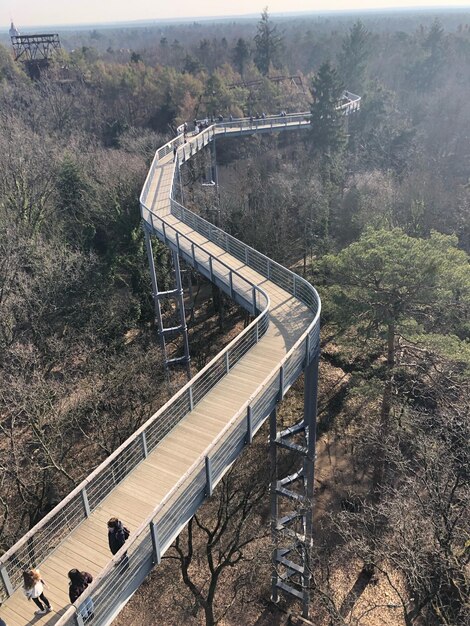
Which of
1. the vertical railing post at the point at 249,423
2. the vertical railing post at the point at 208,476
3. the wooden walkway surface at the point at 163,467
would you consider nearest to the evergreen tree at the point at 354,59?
the wooden walkway surface at the point at 163,467

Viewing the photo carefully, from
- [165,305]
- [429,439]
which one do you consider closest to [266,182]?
[165,305]

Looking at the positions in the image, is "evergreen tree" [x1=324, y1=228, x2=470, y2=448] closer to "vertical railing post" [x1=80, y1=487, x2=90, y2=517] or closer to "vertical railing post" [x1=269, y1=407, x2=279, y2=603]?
"vertical railing post" [x1=269, y1=407, x2=279, y2=603]

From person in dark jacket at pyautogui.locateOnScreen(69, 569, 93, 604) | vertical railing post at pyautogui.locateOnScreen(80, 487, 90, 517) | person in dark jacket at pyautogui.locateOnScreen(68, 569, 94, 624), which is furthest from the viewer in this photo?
vertical railing post at pyautogui.locateOnScreen(80, 487, 90, 517)

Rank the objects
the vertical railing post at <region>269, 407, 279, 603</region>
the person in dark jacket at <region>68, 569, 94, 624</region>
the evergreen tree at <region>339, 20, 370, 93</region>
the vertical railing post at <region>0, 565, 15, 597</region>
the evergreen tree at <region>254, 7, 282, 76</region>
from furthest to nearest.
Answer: the evergreen tree at <region>254, 7, 282, 76</region>
the evergreen tree at <region>339, 20, 370, 93</region>
the vertical railing post at <region>269, 407, 279, 603</region>
the vertical railing post at <region>0, 565, 15, 597</region>
the person in dark jacket at <region>68, 569, 94, 624</region>

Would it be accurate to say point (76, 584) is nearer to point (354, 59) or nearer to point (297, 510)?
point (297, 510)

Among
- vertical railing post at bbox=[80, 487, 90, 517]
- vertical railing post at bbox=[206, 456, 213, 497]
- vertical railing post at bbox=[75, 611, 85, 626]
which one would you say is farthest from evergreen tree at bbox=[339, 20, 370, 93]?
vertical railing post at bbox=[75, 611, 85, 626]

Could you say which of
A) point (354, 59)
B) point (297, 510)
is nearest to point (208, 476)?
point (297, 510)
